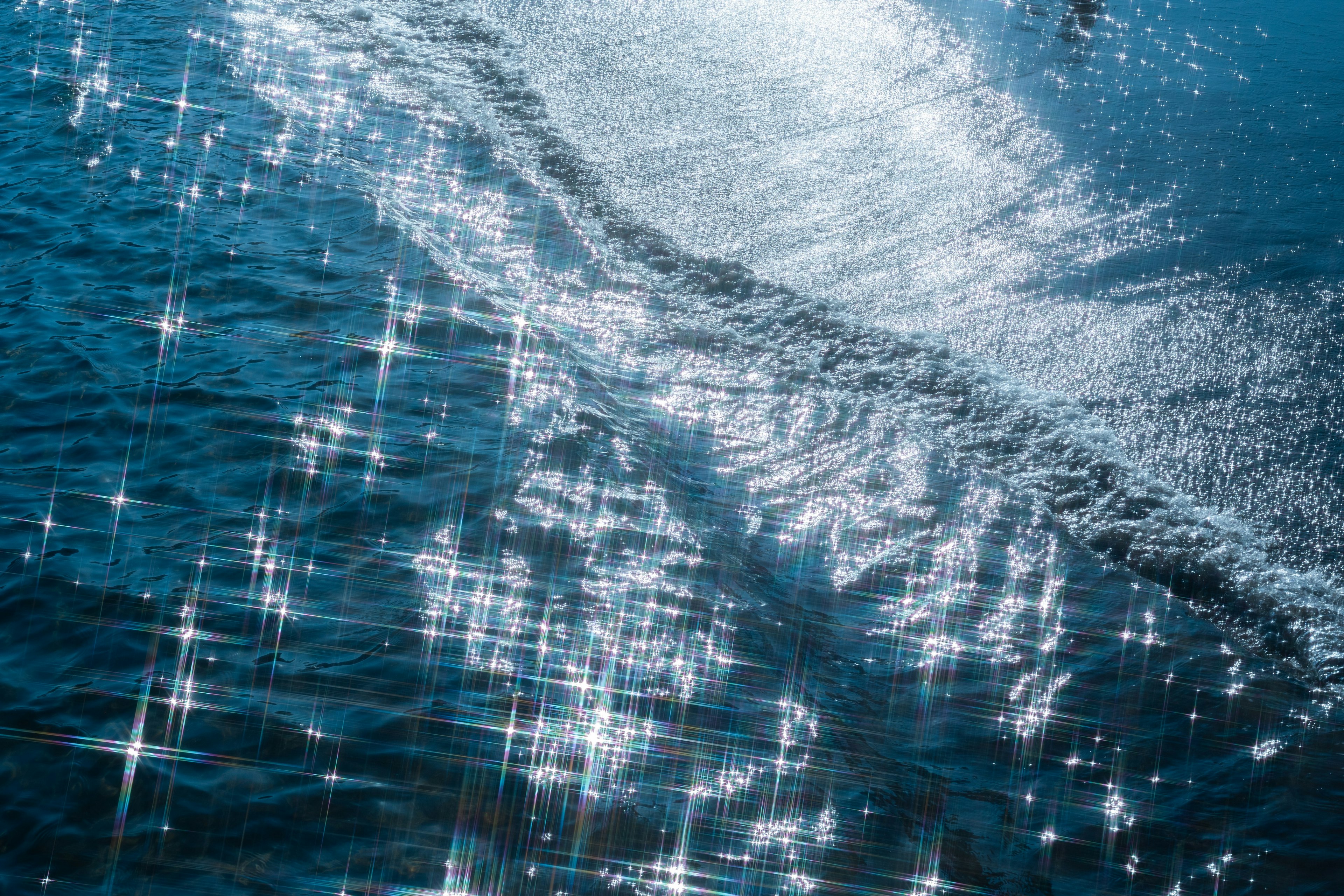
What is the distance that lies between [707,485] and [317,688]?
1949 millimetres

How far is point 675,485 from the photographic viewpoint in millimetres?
4988

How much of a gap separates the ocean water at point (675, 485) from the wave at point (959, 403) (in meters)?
0.03

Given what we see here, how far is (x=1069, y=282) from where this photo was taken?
620 cm

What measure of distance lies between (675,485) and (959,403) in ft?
5.21

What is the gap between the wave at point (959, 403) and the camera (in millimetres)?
4418

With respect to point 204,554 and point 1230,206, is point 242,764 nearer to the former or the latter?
point 204,554

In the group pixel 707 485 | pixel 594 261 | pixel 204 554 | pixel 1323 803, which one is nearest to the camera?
pixel 1323 803

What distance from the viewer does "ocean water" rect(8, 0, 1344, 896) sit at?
12.0ft

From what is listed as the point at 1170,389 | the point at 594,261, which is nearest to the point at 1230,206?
the point at 1170,389

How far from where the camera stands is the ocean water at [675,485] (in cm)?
366

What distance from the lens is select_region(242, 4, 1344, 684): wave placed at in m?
4.42

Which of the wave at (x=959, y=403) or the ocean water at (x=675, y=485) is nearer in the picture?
the ocean water at (x=675, y=485)

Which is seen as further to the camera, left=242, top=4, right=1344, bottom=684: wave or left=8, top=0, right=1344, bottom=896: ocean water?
left=242, top=4, right=1344, bottom=684: wave

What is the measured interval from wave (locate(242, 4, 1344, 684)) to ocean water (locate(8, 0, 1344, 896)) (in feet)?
0.09
